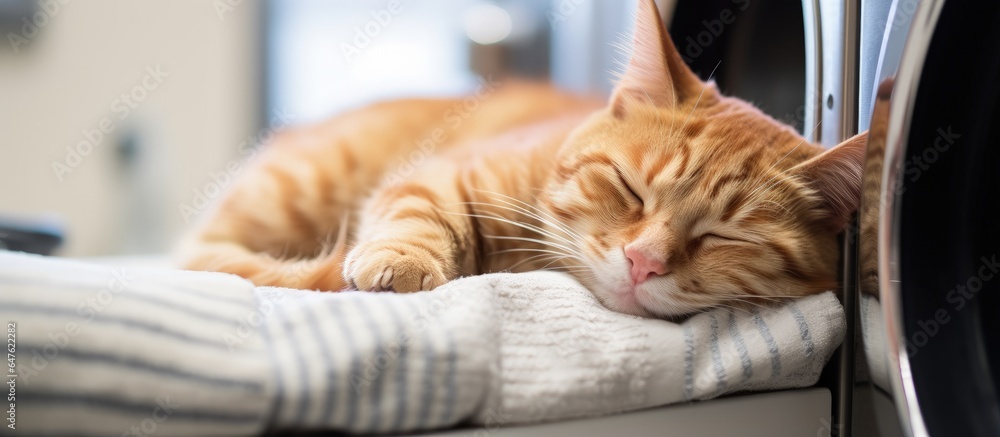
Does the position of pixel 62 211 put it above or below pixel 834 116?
below

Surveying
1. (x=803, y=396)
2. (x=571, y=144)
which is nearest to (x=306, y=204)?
(x=571, y=144)

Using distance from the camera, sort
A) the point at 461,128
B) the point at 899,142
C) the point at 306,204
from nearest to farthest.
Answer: the point at 899,142
the point at 306,204
the point at 461,128

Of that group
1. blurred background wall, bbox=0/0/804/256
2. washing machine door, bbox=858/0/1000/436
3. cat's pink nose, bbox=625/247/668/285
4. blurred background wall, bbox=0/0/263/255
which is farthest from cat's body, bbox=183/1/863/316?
blurred background wall, bbox=0/0/263/255

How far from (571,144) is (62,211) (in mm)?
2411

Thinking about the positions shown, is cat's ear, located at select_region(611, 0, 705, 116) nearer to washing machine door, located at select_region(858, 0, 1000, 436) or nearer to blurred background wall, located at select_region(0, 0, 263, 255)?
washing machine door, located at select_region(858, 0, 1000, 436)

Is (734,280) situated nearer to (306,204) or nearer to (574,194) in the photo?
(574,194)

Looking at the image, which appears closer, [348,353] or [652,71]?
[348,353]

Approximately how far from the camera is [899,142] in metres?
0.77

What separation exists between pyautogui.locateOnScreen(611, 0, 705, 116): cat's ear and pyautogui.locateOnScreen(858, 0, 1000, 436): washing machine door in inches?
13.4

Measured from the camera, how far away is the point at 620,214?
102cm

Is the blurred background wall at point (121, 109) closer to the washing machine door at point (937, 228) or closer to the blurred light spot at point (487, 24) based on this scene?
the blurred light spot at point (487, 24)

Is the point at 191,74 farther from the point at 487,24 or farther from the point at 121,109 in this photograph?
the point at 487,24

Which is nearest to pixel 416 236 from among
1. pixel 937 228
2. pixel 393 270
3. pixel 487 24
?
pixel 393 270

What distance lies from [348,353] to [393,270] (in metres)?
0.23
